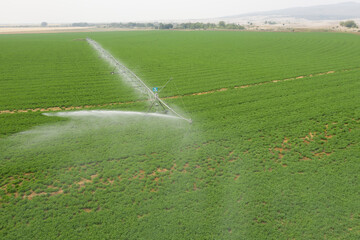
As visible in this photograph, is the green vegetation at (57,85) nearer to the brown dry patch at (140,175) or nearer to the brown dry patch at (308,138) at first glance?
the brown dry patch at (140,175)

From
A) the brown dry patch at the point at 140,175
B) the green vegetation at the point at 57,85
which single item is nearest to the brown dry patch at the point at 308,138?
the brown dry patch at the point at 140,175

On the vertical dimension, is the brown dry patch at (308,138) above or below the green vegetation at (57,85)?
below

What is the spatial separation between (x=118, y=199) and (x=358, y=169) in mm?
13479

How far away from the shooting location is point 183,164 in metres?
13.2

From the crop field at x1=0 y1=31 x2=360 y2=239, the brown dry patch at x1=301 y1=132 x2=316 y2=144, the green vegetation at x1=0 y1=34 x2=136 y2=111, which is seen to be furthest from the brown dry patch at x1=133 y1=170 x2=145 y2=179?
the green vegetation at x1=0 y1=34 x2=136 y2=111

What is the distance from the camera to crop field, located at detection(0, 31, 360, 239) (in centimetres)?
960

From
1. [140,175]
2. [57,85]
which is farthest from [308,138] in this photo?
[57,85]

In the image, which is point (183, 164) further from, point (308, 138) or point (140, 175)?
point (308, 138)

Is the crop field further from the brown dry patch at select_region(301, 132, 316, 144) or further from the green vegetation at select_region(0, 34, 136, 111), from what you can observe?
the green vegetation at select_region(0, 34, 136, 111)

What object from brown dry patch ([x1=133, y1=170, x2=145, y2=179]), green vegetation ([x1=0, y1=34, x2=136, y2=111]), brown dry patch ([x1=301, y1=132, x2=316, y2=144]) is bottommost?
brown dry patch ([x1=133, y1=170, x2=145, y2=179])

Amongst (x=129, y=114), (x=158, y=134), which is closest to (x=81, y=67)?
(x=129, y=114)

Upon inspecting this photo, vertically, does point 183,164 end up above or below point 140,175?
above

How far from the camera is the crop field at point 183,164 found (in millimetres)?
9602

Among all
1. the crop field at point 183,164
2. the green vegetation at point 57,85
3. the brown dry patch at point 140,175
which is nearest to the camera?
the crop field at point 183,164
